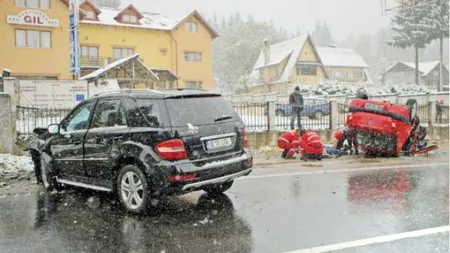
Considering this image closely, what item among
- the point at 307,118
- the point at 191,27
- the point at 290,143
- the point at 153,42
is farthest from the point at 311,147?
the point at 191,27

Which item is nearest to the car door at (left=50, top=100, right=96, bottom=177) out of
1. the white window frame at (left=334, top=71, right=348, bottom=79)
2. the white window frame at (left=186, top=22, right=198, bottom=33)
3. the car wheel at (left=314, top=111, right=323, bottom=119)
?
the car wheel at (left=314, top=111, right=323, bottom=119)

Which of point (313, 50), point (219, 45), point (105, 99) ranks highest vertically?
point (219, 45)

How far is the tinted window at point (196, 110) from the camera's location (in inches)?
226

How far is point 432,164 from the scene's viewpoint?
10.4 m

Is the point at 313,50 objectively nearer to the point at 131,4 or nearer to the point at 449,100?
the point at 131,4

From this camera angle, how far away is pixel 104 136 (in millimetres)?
6152

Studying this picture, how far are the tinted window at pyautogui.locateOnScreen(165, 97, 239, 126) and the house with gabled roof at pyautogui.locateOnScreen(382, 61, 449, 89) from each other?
217 ft

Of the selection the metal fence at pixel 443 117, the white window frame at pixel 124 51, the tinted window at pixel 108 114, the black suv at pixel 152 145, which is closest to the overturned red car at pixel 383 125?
the black suv at pixel 152 145

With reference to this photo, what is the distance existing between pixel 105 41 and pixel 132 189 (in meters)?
34.2

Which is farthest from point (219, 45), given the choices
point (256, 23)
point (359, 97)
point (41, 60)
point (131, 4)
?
point (359, 97)

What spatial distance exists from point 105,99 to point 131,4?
3423 cm

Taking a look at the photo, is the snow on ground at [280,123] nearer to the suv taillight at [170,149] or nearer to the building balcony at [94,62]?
the suv taillight at [170,149]

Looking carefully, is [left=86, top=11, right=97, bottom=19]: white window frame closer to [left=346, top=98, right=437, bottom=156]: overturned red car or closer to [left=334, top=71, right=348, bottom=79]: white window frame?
[left=346, top=98, right=437, bottom=156]: overturned red car

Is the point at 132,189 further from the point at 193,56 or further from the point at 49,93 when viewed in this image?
the point at 193,56
